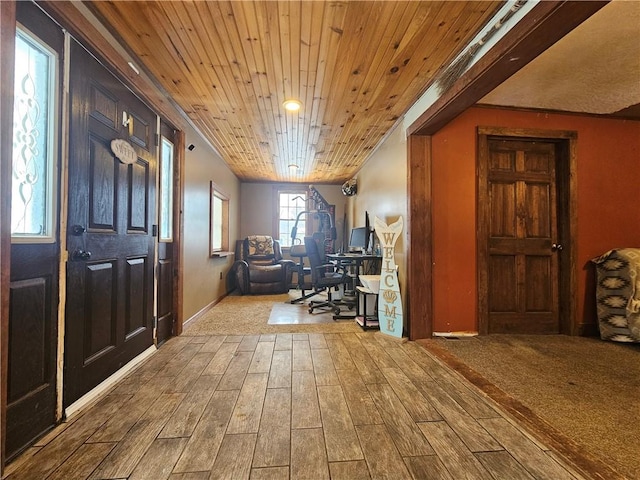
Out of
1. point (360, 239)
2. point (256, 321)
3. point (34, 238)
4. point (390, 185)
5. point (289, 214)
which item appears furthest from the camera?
point (289, 214)

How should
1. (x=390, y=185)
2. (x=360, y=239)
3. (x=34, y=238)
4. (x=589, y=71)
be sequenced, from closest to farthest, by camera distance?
(x=34, y=238) < (x=589, y=71) < (x=390, y=185) < (x=360, y=239)

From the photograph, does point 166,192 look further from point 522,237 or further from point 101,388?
point 522,237

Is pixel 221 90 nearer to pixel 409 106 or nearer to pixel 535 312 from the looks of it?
pixel 409 106

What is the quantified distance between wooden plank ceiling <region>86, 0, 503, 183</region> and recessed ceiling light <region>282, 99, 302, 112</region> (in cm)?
5

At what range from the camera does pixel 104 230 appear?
1783 mm

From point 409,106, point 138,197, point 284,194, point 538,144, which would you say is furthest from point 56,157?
point 284,194

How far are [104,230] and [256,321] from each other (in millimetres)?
1977

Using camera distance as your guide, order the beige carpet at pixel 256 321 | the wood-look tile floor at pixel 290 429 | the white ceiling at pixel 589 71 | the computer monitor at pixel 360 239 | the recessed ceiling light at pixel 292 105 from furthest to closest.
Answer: the computer monitor at pixel 360 239
the beige carpet at pixel 256 321
the recessed ceiling light at pixel 292 105
the white ceiling at pixel 589 71
the wood-look tile floor at pixel 290 429

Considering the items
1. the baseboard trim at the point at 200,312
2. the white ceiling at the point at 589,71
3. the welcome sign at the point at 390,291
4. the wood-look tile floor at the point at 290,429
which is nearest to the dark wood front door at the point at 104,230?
the wood-look tile floor at the point at 290,429

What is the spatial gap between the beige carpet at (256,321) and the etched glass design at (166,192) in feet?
3.45

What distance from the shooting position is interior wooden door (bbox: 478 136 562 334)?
114 inches

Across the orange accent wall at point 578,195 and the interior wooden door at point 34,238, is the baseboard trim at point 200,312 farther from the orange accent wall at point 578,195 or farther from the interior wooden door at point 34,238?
the orange accent wall at point 578,195

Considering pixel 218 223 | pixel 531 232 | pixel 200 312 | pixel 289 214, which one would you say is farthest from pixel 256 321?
pixel 289 214

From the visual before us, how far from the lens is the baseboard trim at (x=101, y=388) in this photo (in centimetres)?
153
